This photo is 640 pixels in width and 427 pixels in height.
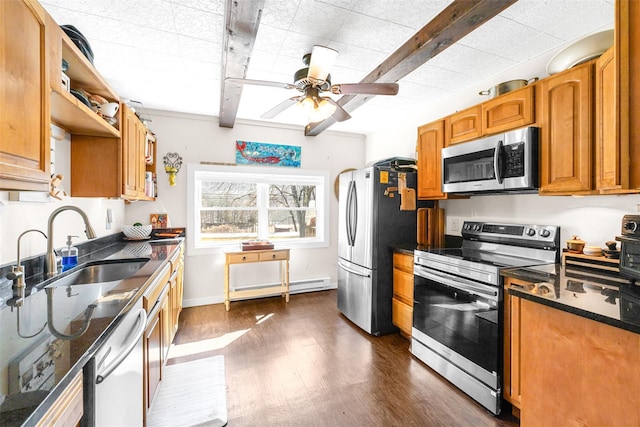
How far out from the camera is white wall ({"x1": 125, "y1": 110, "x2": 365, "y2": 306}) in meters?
3.58

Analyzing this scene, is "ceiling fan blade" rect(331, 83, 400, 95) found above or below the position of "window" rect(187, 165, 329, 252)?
above

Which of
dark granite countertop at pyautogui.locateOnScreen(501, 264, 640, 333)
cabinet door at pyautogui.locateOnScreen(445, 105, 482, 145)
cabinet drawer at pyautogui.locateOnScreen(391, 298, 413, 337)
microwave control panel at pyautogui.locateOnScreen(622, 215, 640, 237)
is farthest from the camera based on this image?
cabinet drawer at pyautogui.locateOnScreen(391, 298, 413, 337)

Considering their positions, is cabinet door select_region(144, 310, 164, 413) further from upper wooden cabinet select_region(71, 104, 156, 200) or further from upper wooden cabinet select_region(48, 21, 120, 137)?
upper wooden cabinet select_region(48, 21, 120, 137)

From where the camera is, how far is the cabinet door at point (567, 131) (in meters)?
1.63

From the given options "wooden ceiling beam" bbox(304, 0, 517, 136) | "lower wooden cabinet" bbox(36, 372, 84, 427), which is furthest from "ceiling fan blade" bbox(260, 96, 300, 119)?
"lower wooden cabinet" bbox(36, 372, 84, 427)

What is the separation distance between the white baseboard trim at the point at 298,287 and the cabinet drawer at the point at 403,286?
166 centimetres

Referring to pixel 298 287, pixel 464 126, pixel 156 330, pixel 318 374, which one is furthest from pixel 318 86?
pixel 298 287

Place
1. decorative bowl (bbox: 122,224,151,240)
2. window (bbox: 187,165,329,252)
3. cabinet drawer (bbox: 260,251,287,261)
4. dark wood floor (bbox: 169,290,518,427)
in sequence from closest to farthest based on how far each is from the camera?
dark wood floor (bbox: 169,290,518,427) < decorative bowl (bbox: 122,224,151,240) < cabinet drawer (bbox: 260,251,287,261) < window (bbox: 187,165,329,252)

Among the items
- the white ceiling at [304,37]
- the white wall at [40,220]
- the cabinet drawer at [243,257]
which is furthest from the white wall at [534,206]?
the white wall at [40,220]

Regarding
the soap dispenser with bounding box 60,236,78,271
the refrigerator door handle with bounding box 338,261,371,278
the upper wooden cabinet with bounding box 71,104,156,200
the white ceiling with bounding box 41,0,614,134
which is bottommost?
the refrigerator door handle with bounding box 338,261,371,278

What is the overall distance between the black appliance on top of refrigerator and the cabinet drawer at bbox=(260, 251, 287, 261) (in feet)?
3.59

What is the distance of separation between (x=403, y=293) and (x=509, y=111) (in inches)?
69.8

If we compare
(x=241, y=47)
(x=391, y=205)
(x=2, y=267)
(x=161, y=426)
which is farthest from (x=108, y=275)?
(x=391, y=205)

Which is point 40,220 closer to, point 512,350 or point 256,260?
point 256,260
